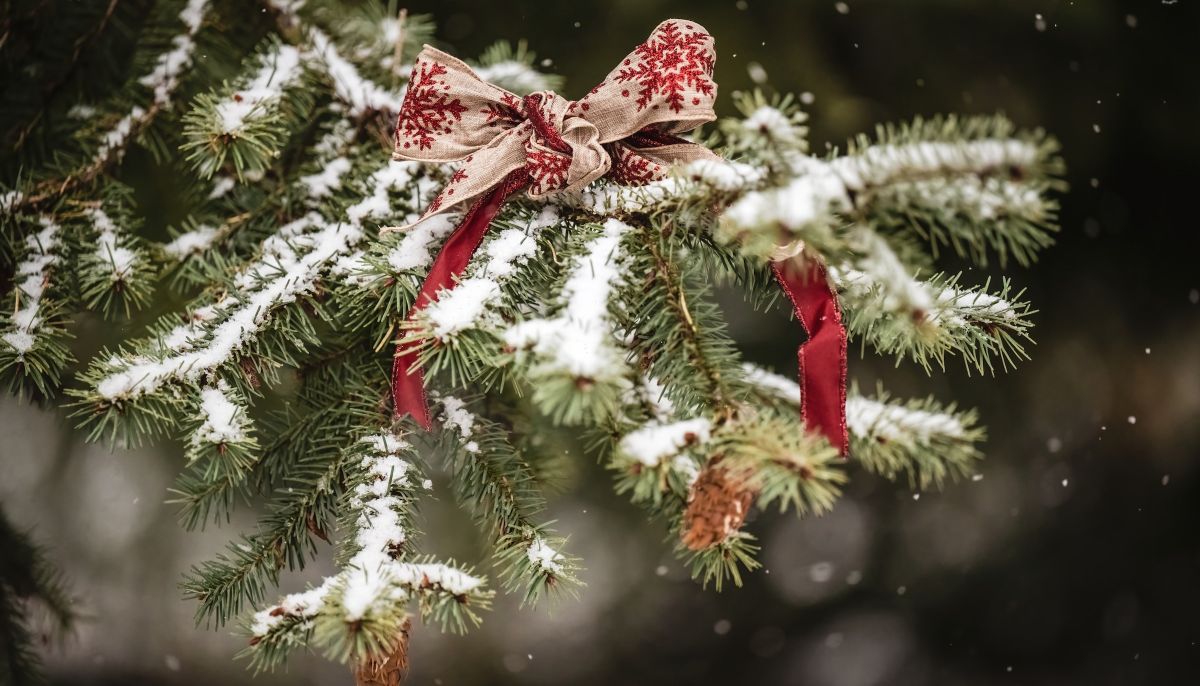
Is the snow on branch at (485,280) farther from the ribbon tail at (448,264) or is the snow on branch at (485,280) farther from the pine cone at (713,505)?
the pine cone at (713,505)

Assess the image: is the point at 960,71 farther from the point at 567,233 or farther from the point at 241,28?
the point at 241,28

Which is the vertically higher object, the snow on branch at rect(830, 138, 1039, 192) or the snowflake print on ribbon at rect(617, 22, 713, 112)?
the snowflake print on ribbon at rect(617, 22, 713, 112)

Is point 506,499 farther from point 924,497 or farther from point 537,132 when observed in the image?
point 924,497

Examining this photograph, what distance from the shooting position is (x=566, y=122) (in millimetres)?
450

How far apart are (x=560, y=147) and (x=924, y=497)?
667 millimetres

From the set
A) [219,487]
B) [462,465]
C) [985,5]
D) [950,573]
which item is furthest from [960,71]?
[219,487]


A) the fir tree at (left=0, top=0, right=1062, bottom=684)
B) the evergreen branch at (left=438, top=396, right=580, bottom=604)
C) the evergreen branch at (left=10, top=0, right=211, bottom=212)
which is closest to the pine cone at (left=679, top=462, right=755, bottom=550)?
the fir tree at (left=0, top=0, right=1062, bottom=684)

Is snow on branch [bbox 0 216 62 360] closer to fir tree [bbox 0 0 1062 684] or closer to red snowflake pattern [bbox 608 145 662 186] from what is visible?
fir tree [bbox 0 0 1062 684]

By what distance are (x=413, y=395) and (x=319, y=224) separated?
168 millimetres

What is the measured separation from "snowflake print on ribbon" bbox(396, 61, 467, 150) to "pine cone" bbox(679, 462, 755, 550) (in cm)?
25

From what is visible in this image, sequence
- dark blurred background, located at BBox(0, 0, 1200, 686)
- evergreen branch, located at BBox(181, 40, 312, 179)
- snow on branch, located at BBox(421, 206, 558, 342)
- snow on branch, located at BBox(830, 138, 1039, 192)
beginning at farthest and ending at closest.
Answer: dark blurred background, located at BBox(0, 0, 1200, 686) → evergreen branch, located at BBox(181, 40, 312, 179) → snow on branch, located at BBox(421, 206, 558, 342) → snow on branch, located at BBox(830, 138, 1039, 192)

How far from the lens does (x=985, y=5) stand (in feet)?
2.64

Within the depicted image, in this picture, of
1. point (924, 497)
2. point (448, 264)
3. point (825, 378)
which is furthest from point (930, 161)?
point (924, 497)

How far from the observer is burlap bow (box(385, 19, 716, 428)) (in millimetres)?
438
